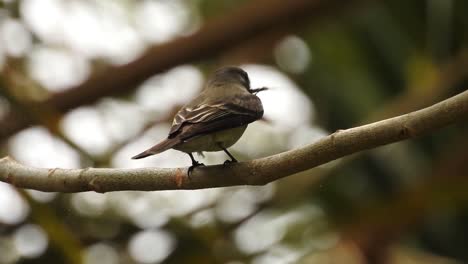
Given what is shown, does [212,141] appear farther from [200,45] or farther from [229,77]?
[200,45]

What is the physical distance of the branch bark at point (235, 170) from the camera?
285 centimetres

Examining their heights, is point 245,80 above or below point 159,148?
above

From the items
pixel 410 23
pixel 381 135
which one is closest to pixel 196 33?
pixel 410 23

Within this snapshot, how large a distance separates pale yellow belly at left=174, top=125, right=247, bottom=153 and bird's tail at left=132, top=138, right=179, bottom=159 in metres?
0.15

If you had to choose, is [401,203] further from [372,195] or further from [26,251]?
[26,251]

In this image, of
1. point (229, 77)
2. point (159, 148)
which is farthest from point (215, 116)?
point (229, 77)

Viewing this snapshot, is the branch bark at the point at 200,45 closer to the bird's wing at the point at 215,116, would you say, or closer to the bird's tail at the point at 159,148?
the bird's wing at the point at 215,116

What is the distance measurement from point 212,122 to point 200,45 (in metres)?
1.38

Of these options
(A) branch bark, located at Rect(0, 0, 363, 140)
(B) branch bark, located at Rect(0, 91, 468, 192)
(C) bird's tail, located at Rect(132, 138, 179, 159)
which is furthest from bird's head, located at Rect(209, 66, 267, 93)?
(B) branch bark, located at Rect(0, 91, 468, 192)

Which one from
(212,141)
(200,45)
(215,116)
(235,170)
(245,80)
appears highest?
(200,45)

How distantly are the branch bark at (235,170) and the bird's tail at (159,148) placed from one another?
0.74ft

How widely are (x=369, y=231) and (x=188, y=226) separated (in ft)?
3.44

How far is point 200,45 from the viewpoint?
5.30 meters

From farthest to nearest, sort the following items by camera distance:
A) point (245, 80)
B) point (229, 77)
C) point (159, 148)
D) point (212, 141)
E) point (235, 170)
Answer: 1. point (245, 80)
2. point (229, 77)
3. point (212, 141)
4. point (159, 148)
5. point (235, 170)
